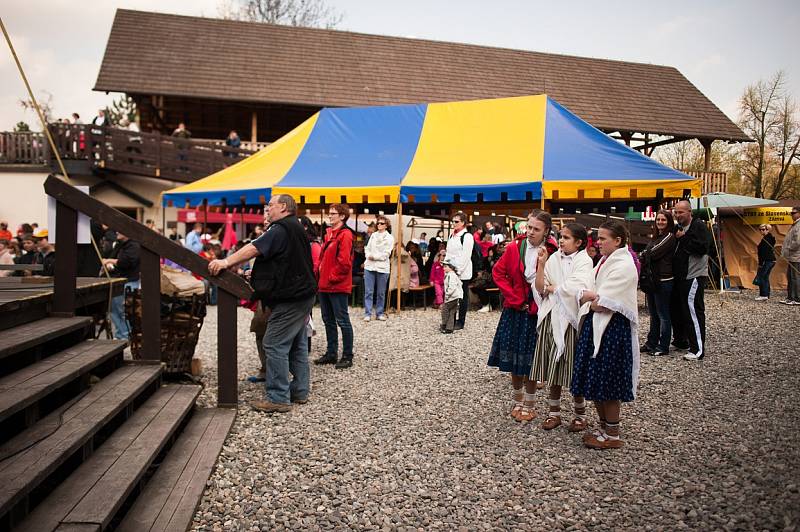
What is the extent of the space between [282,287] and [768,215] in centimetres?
1386

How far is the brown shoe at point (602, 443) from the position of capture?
152 inches

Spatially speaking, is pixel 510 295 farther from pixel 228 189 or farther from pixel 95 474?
pixel 228 189

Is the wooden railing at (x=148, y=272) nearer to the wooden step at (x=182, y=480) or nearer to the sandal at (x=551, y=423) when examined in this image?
the wooden step at (x=182, y=480)

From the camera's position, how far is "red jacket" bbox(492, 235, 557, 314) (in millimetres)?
4312

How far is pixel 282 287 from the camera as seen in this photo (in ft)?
14.8

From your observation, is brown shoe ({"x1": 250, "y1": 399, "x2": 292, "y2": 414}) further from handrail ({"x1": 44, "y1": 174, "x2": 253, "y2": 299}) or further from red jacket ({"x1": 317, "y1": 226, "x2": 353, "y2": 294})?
red jacket ({"x1": 317, "y1": 226, "x2": 353, "y2": 294})

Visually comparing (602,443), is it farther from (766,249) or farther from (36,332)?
(766,249)

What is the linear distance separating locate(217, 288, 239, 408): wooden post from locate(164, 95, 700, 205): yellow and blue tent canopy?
540cm

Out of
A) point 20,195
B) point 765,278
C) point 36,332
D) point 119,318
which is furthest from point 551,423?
point 20,195

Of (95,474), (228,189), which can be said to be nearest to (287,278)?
(95,474)

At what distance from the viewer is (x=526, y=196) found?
29.2 feet

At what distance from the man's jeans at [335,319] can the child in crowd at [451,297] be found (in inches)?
96.7

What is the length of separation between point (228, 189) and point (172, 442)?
275 inches

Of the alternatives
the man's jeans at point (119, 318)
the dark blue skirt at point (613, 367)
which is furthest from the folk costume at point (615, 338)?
the man's jeans at point (119, 318)
